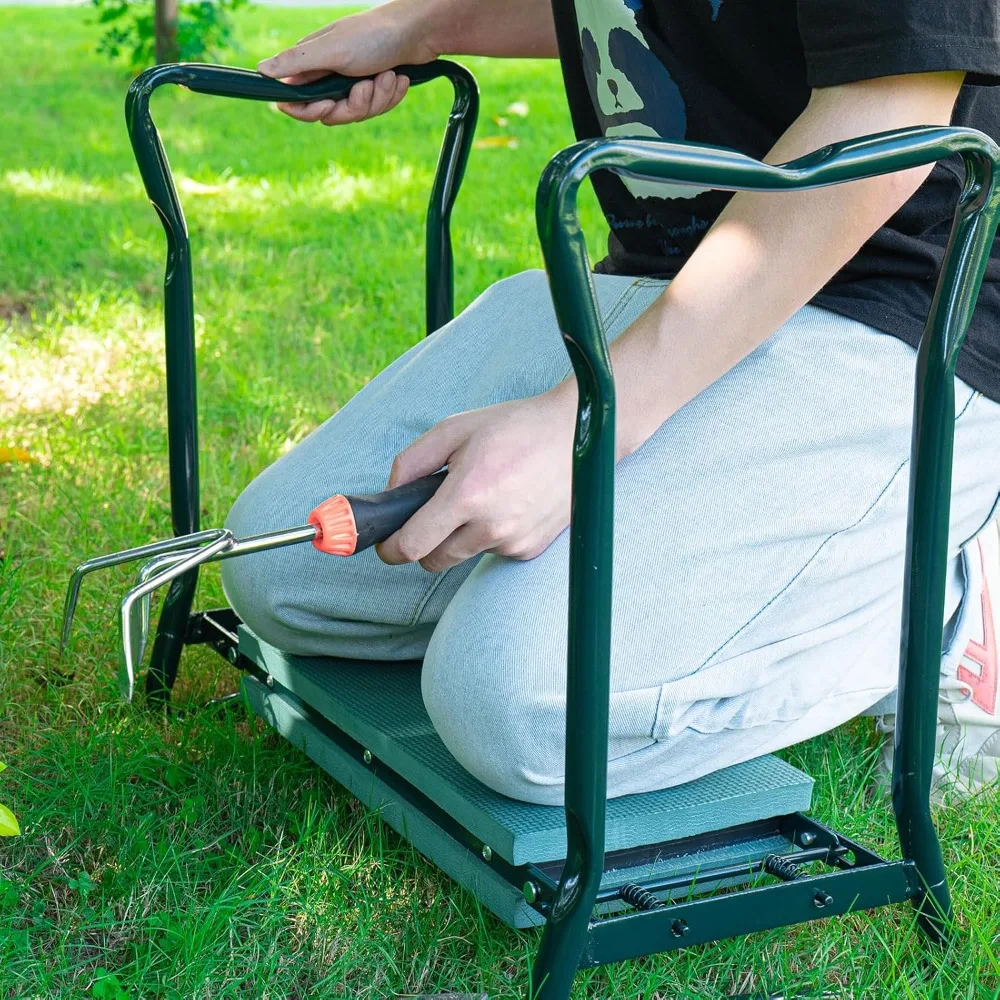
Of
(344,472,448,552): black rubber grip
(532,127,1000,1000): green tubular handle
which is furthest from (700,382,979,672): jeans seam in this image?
(344,472,448,552): black rubber grip

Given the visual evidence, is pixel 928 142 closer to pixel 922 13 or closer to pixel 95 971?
pixel 922 13

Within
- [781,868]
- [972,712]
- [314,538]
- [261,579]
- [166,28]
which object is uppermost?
[166,28]

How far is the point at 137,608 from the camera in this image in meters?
1.05

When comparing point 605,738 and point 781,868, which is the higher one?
point 605,738

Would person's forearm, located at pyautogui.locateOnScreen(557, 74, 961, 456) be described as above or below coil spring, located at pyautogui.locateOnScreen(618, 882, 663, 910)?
above

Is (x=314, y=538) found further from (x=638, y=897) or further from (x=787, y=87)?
(x=787, y=87)

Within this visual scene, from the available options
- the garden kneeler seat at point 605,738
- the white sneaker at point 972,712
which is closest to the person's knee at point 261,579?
Result: the garden kneeler seat at point 605,738

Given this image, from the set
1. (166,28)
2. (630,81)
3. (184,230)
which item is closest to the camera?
(630,81)

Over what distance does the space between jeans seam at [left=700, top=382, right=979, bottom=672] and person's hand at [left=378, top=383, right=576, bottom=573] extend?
0.62ft

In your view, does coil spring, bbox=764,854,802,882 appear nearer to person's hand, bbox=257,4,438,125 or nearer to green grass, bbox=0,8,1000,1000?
green grass, bbox=0,8,1000,1000

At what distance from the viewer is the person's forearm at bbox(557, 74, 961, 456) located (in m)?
1.14

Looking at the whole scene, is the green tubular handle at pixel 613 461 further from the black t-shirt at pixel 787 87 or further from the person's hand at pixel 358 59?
the person's hand at pixel 358 59

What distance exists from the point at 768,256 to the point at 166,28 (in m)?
4.70

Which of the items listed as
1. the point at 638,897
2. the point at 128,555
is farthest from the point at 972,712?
the point at 128,555
